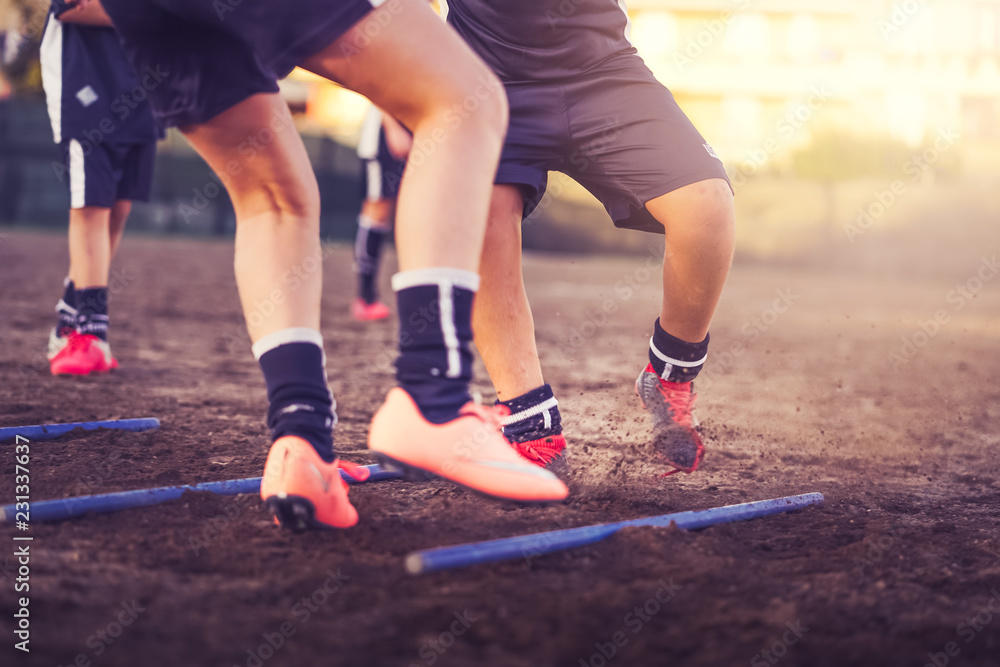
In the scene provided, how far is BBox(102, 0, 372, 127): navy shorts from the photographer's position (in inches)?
56.4

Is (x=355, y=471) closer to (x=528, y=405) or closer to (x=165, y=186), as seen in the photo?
(x=528, y=405)

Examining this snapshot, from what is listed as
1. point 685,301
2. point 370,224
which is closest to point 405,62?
→ point 685,301

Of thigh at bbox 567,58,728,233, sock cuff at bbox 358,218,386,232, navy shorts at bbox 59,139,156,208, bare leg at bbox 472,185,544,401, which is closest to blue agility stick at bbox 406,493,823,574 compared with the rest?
bare leg at bbox 472,185,544,401

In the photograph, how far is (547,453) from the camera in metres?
2.13

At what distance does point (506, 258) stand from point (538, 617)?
114cm

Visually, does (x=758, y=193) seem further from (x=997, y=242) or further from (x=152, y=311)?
(x=152, y=311)

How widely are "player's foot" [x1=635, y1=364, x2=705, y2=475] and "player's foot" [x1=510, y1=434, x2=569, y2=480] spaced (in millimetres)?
313

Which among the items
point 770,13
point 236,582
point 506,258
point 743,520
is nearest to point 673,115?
point 506,258

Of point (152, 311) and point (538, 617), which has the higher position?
point (538, 617)

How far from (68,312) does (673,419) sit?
236 centimetres

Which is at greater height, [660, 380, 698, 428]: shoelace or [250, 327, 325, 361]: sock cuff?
[250, 327, 325, 361]: sock cuff

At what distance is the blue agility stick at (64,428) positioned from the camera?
7.32 feet

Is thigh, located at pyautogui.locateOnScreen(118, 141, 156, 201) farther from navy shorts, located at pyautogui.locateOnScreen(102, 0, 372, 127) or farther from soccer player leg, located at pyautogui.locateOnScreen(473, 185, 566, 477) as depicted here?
navy shorts, located at pyautogui.locateOnScreen(102, 0, 372, 127)

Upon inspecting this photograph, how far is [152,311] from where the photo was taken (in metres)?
5.55
